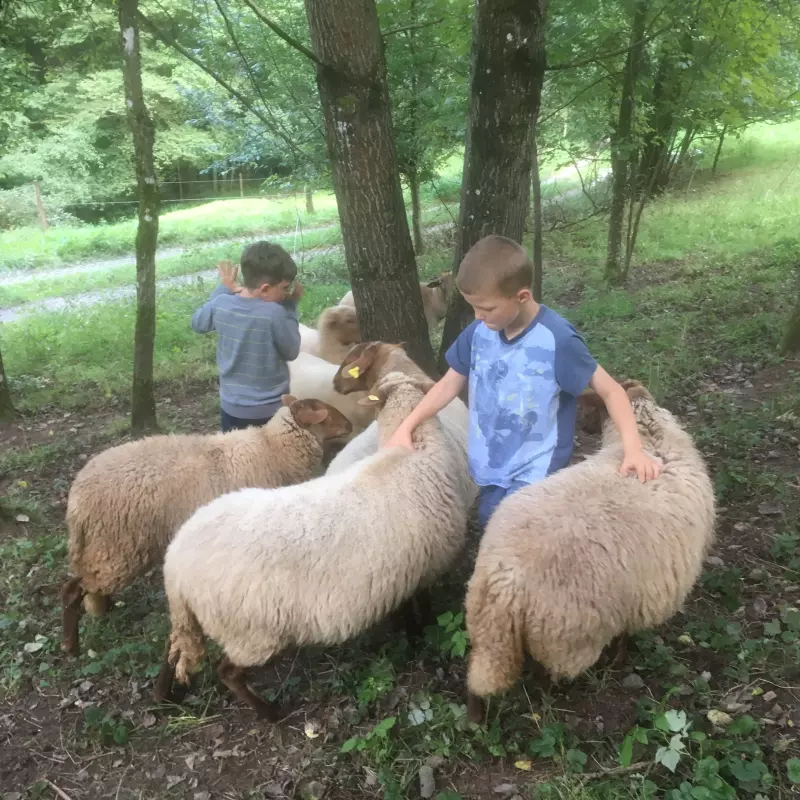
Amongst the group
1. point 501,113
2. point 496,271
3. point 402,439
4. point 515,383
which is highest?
point 501,113

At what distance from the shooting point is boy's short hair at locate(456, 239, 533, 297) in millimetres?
2557

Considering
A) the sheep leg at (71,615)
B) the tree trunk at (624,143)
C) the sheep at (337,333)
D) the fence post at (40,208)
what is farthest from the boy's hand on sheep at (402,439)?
the fence post at (40,208)

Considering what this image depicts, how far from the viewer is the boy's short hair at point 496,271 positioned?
256cm

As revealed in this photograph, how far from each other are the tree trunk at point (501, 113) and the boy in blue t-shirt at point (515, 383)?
175 cm

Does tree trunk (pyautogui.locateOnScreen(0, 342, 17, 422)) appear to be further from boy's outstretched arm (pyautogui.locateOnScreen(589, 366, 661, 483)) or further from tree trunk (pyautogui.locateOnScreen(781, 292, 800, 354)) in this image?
tree trunk (pyautogui.locateOnScreen(781, 292, 800, 354))

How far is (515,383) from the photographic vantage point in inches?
109

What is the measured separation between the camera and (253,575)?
8.45 ft

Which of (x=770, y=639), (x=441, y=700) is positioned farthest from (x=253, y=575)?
(x=770, y=639)

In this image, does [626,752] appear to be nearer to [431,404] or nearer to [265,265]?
[431,404]

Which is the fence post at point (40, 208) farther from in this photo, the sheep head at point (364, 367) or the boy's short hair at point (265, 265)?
the sheep head at point (364, 367)

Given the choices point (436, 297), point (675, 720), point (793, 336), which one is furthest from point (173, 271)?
point (675, 720)

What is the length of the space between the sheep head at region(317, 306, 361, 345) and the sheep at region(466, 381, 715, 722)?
10.1ft

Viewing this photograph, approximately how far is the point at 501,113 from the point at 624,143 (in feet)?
14.7

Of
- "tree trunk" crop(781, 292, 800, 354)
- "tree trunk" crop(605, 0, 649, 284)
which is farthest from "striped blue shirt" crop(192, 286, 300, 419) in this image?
"tree trunk" crop(781, 292, 800, 354)
